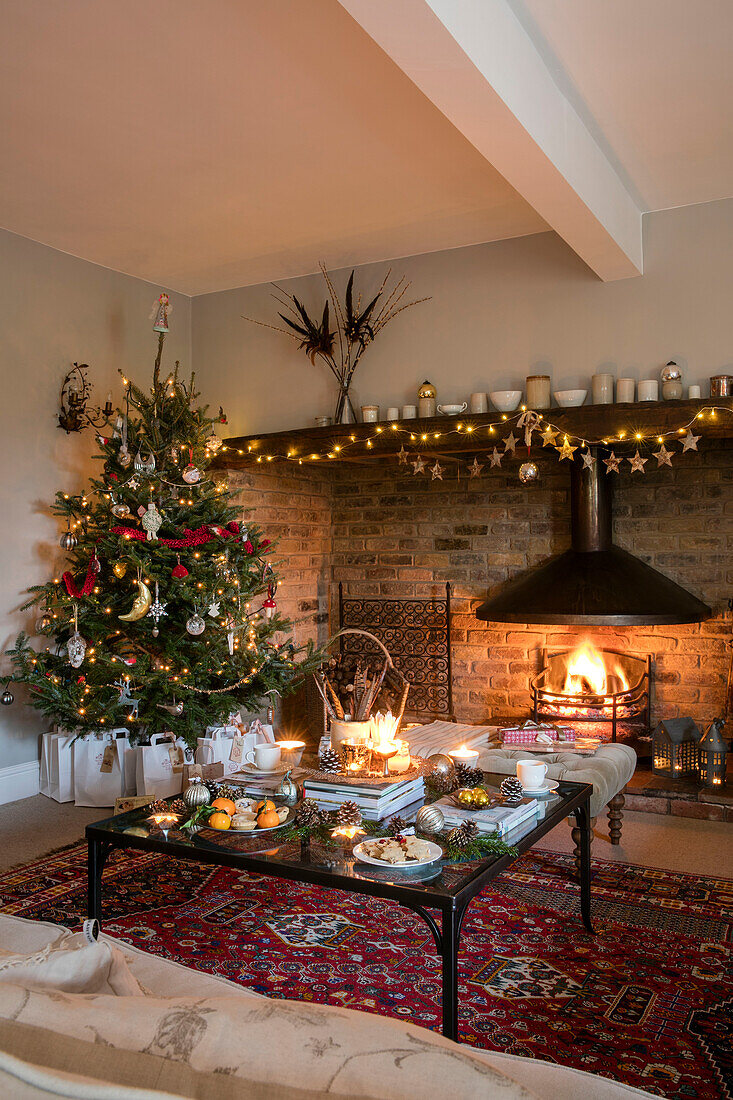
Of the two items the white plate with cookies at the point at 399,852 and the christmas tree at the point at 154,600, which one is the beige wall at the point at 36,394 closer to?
the christmas tree at the point at 154,600

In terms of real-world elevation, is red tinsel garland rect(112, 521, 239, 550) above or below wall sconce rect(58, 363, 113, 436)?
below

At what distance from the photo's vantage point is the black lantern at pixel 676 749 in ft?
14.3

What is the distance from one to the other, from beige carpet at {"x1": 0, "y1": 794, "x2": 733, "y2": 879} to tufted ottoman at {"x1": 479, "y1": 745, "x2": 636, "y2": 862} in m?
0.15

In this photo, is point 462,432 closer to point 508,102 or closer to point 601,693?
point 601,693

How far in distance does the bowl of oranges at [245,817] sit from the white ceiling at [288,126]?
7.47 ft

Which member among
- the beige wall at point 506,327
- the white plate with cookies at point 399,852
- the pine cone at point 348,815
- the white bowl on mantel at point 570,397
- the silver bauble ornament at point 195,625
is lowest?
the white plate with cookies at point 399,852

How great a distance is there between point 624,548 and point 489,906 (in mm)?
2665

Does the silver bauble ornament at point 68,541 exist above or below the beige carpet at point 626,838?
above

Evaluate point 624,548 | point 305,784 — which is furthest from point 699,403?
point 305,784

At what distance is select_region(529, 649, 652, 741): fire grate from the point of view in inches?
192

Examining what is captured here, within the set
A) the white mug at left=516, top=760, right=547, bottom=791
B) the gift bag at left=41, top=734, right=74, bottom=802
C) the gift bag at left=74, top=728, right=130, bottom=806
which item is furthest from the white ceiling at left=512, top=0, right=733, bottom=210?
the gift bag at left=41, top=734, right=74, bottom=802

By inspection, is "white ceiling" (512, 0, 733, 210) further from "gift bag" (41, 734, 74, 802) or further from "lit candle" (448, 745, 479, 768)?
"gift bag" (41, 734, 74, 802)

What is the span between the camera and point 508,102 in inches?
102

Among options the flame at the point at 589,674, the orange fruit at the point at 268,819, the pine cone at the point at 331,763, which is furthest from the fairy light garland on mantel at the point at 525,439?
the orange fruit at the point at 268,819
